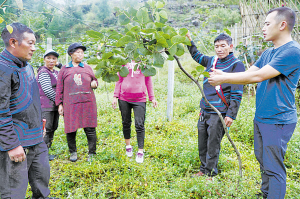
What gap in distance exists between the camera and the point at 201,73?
1426 millimetres

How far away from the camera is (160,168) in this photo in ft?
9.14

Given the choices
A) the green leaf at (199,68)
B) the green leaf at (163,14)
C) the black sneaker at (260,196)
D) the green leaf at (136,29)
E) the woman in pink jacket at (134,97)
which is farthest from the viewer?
the woman in pink jacket at (134,97)

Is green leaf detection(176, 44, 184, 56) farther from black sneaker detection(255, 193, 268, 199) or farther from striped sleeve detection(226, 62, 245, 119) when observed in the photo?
black sneaker detection(255, 193, 268, 199)

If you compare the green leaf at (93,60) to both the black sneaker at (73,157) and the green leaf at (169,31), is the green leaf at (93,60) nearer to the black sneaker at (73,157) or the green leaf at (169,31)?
the green leaf at (169,31)

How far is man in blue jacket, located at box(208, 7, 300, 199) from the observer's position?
1573mm

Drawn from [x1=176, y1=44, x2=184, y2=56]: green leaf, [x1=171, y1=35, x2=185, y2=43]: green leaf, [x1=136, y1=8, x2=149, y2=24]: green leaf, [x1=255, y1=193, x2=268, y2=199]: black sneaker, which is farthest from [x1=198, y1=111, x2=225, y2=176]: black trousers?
[x1=136, y1=8, x2=149, y2=24]: green leaf

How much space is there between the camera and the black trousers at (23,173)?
62.6 inches

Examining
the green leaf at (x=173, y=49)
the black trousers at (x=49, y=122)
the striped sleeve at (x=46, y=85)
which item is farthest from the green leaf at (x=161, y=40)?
the black trousers at (x=49, y=122)

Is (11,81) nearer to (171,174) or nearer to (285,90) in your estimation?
(171,174)

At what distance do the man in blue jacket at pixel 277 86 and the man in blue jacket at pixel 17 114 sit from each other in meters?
1.59

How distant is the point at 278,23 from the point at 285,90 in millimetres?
565

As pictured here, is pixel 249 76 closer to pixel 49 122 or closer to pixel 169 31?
pixel 169 31

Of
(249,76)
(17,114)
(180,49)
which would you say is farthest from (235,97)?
(17,114)

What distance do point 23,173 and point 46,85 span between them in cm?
174
